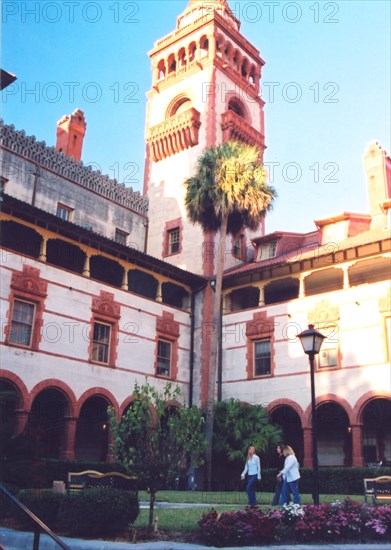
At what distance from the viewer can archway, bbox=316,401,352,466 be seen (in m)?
28.8

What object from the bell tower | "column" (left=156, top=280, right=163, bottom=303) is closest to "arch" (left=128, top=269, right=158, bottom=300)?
"column" (left=156, top=280, right=163, bottom=303)

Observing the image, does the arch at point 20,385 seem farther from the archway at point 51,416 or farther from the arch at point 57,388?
the archway at point 51,416

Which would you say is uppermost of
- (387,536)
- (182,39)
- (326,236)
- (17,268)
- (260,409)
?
(182,39)

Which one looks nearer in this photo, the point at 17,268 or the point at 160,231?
the point at 17,268

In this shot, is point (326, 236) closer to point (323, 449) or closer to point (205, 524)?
point (323, 449)

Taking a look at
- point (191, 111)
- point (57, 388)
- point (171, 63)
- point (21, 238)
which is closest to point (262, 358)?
point (57, 388)

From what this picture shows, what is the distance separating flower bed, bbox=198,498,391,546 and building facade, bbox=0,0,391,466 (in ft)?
31.3

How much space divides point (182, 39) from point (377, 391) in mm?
27396

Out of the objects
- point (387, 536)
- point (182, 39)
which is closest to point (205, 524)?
point (387, 536)

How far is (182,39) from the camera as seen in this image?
40688 millimetres

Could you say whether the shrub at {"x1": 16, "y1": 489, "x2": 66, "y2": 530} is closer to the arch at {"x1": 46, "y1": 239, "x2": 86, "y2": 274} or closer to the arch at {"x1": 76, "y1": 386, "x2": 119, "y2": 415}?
the arch at {"x1": 76, "y1": 386, "x2": 119, "y2": 415}

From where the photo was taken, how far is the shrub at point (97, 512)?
1065 centimetres

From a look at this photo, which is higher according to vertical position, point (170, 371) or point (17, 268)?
point (17, 268)

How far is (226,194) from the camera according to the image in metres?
28.7
